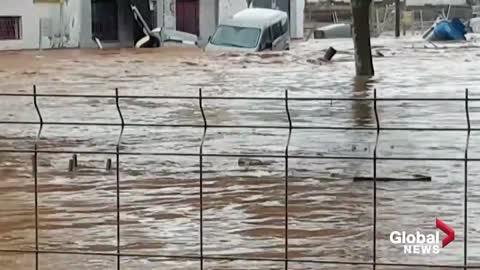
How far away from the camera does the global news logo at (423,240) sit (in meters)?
5.89

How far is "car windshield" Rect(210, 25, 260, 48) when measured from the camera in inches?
1264

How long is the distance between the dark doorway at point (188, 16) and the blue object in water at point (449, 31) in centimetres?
1007

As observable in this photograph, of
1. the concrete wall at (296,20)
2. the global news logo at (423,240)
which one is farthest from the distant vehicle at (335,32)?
the global news logo at (423,240)

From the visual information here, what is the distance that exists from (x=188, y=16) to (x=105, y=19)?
4.47 meters

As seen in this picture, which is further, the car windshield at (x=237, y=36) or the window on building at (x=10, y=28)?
the window on building at (x=10, y=28)

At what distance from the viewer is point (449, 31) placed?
133 feet

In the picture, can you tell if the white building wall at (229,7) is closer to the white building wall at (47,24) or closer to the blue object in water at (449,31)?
the white building wall at (47,24)

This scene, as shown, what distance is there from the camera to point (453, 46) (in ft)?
118

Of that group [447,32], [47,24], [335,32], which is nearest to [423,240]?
[47,24]

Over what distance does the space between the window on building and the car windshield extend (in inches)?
315

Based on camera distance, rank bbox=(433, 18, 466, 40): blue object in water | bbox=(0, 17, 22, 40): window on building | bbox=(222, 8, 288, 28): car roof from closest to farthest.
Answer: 1. bbox=(222, 8, 288, 28): car roof
2. bbox=(0, 17, 22, 40): window on building
3. bbox=(433, 18, 466, 40): blue object in water

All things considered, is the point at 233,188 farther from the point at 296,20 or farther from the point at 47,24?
the point at 296,20

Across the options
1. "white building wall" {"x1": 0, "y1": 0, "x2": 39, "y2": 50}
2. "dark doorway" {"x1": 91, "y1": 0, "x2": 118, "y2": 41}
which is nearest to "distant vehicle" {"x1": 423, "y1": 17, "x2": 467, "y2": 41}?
"dark doorway" {"x1": 91, "y1": 0, "x2": 118, "y2": 41}

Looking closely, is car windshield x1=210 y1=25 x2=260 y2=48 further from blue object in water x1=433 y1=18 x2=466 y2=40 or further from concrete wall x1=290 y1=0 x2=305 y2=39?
concrete wall x1=290 y1=0 x2=305 y2=39
